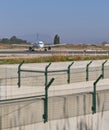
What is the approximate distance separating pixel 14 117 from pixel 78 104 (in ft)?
6.94

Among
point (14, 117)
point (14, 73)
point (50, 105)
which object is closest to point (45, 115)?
point (50, 105)

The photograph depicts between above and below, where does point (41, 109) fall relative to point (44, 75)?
below

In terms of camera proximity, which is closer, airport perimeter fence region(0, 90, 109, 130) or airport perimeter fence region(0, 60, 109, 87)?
airport perimeter fence region(0, 90, 109, 130)

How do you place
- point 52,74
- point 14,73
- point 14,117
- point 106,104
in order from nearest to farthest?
point 14,117 → point 106,104 → point 52,74 → point 14,73

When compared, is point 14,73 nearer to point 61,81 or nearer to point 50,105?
point 61,81

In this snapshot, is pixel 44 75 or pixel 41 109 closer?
pixel 41 109

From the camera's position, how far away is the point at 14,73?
2220cm

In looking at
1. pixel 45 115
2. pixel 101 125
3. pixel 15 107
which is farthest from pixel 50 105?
pixel 101 125

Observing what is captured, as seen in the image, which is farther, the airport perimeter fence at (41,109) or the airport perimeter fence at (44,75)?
the airport perimeter fence at (44,75)

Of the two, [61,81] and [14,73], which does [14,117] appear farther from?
[14,73]

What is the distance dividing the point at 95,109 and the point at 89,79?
9.71 metres

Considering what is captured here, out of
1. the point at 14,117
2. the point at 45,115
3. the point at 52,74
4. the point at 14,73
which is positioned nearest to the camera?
the point at 14,117

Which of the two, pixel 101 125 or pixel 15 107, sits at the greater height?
pixel 15 107

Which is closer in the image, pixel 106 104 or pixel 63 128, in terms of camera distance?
pixel 63 128
